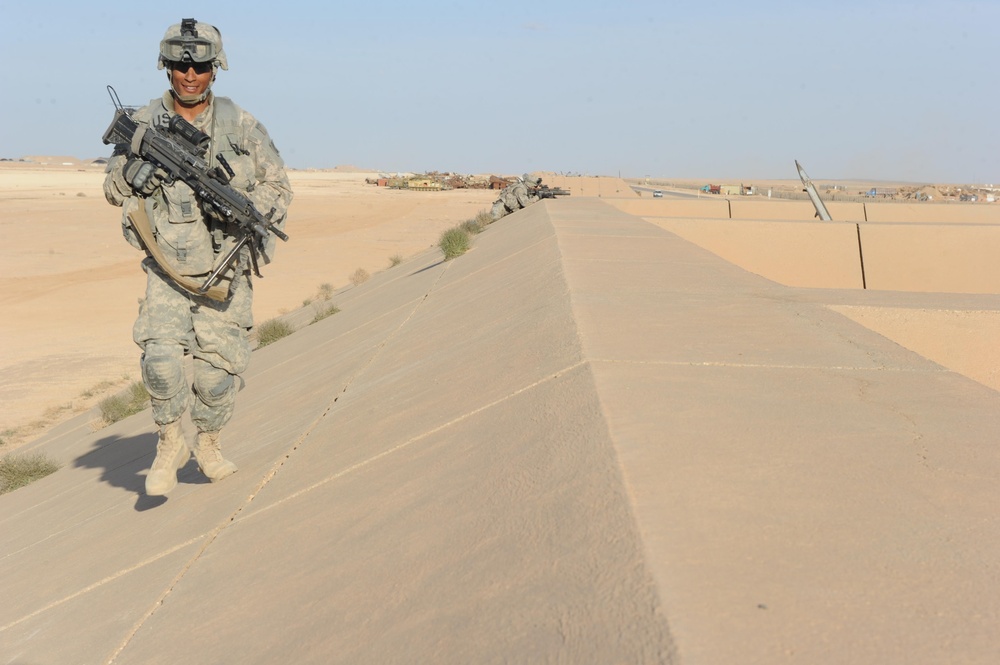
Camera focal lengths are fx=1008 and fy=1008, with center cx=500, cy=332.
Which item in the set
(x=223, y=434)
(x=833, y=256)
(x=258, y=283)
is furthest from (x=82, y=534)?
(x=258, y=283)

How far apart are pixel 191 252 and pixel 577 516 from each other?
2.84 meters

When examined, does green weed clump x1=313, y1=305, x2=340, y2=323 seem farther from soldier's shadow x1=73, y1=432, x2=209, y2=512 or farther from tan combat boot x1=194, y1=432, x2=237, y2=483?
tan combat boot x1=194, y1=432, x2=237, y2=483

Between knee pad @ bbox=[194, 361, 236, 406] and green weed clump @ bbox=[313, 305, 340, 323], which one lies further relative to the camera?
green weed clump @ bbox=[313, 305, 340, 323]

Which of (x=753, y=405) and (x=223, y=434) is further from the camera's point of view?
(x=223, y=434)

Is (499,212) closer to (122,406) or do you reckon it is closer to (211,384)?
(122,406)

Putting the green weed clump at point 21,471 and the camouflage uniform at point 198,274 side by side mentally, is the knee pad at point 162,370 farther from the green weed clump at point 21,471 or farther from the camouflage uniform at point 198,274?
the green weed clump at point 21,471

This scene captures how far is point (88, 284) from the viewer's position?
22406 millimetres

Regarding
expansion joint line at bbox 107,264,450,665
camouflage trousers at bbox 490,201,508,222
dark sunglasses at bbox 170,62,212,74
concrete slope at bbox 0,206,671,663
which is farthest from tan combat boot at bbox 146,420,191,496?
camouflage trousers at bbox 490,201,508,222

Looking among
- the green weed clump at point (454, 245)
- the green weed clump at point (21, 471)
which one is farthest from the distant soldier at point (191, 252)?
the green weed clump at point (454, 245)

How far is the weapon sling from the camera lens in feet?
15.1

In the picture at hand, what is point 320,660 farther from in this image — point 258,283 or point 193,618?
point 258,283

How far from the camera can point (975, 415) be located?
3.40 metres

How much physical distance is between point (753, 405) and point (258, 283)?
1962 cm

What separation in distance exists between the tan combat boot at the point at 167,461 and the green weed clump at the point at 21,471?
3278 mm
